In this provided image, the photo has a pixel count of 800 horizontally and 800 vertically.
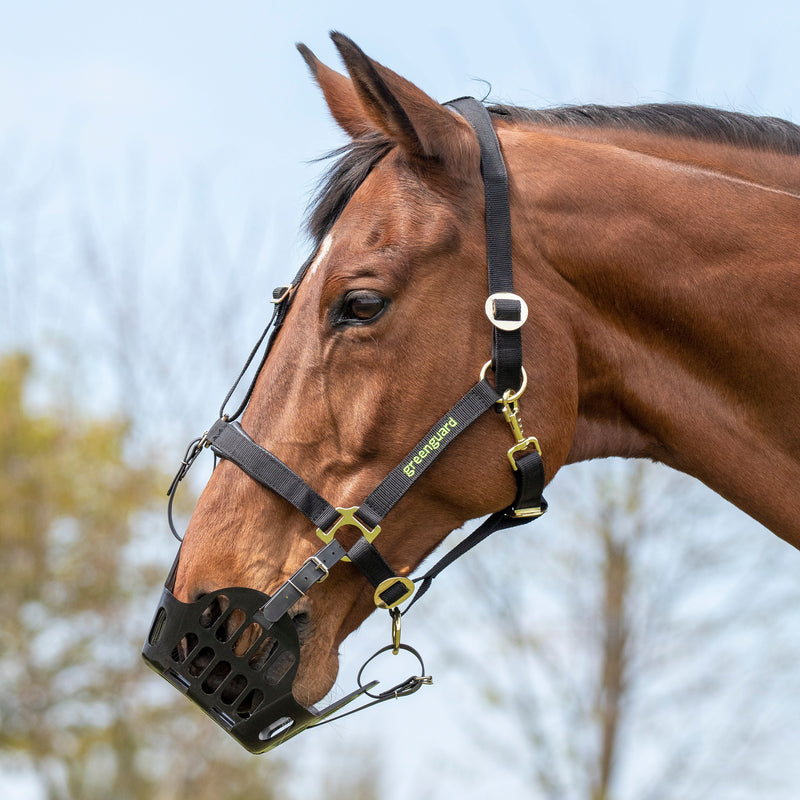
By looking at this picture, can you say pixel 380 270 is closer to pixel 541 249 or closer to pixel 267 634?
pixel 541 249

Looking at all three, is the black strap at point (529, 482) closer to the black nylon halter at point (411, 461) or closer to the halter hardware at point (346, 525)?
the black nylon halter at point (411, 461)

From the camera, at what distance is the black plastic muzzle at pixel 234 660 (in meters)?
2.63

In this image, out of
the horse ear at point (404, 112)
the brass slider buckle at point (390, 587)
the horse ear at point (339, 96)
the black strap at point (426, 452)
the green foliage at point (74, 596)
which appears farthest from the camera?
the green foliage at point (74, 596)

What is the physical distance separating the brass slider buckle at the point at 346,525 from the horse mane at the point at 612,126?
3.23 ft

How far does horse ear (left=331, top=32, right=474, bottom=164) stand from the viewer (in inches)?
102

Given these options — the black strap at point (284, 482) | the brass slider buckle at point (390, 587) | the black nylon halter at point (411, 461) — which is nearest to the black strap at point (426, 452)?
the black nylon halter at point (411, 461)

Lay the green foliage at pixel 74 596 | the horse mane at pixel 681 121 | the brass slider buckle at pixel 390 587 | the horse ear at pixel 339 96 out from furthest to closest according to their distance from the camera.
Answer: the green foliage at pixel 74 596, the horse ear at pixel 339 96, the horse mane at pixel 681 121, the brass slider buckle at pixel 390 587

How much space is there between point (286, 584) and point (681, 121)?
2.01 meters

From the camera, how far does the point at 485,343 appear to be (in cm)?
271

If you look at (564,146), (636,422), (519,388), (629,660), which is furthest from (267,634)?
(629,660)

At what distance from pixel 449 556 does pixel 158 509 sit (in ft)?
46.0

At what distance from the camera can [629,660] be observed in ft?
38.0

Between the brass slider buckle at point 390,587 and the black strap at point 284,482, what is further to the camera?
the brass slider buckle at point 390,587

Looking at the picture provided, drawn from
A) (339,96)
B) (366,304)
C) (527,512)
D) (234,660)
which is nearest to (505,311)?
(366,304)
